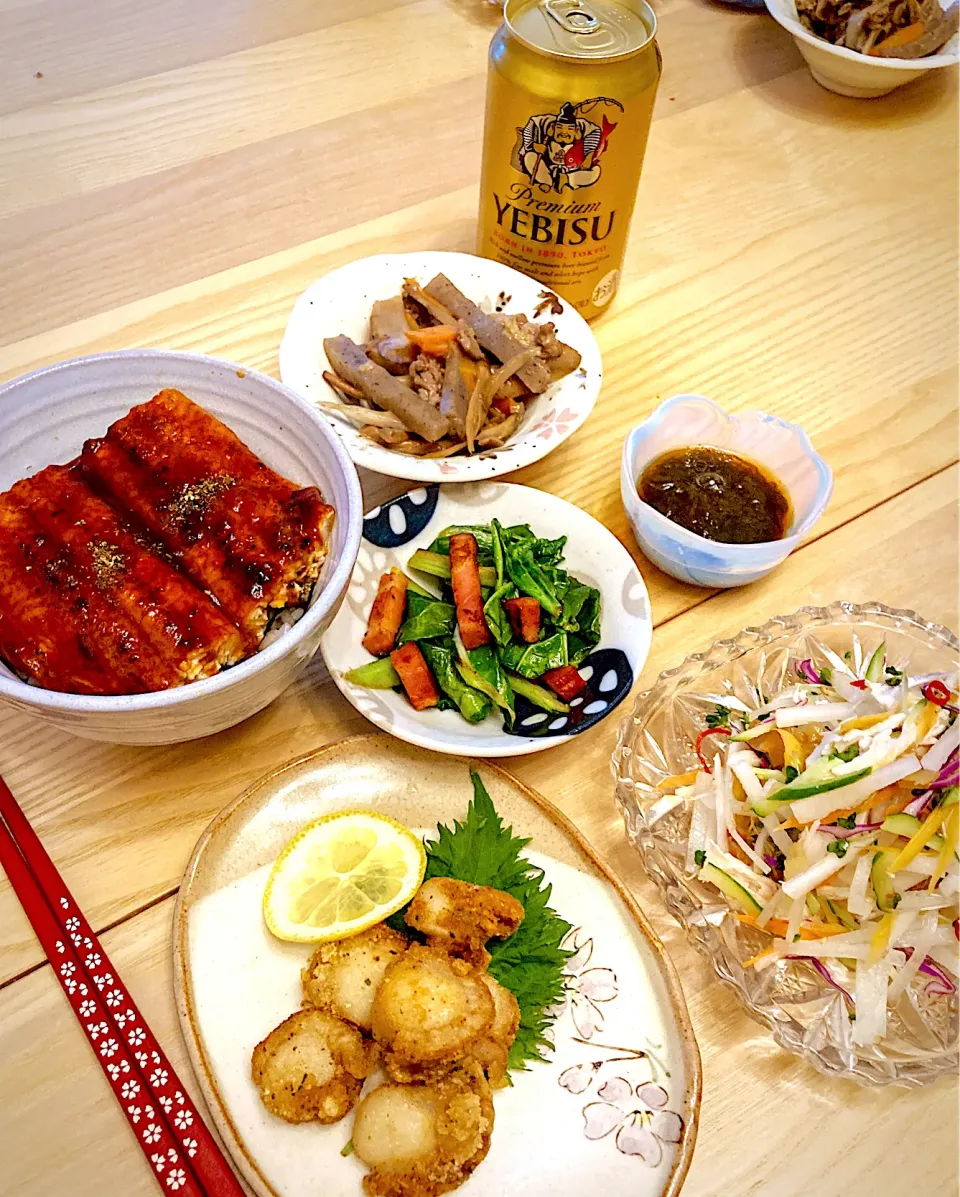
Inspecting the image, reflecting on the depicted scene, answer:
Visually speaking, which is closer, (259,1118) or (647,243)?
(259,1118)

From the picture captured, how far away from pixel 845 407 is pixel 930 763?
93 cm

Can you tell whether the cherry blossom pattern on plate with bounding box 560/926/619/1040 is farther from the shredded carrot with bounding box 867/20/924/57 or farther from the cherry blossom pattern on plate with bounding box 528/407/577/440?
the shredded carrot with bounding box 867/20/924/57

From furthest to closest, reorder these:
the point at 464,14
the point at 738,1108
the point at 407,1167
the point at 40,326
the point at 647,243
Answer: the point at 464,14, the point at 647,243, the point at 40,326, the point at 738,1108, the point at 407,1167

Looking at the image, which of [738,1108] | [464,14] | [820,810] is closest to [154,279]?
[464,14]

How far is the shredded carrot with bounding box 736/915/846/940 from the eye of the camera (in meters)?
1.16

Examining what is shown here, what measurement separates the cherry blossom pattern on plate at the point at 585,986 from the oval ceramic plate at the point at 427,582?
0.26 meters

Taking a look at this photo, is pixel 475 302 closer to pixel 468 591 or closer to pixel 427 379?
pixel 427 379

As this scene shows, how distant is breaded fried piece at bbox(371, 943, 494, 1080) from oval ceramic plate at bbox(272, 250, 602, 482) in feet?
2.39

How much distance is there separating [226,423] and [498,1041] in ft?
3.07

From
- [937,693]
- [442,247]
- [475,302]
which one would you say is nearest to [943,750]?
[937,693]

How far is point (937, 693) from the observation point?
1.21 meters

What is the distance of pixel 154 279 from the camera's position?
192cm

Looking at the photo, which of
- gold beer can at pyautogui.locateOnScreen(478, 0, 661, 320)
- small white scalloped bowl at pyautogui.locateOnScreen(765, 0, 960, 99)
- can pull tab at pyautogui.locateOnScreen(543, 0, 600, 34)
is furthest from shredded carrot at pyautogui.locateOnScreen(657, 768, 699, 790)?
small white scalloped bowl at pyautogui.locateOnScreen(765, 0, 960, 99)

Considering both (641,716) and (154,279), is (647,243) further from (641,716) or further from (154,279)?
(641,716)
